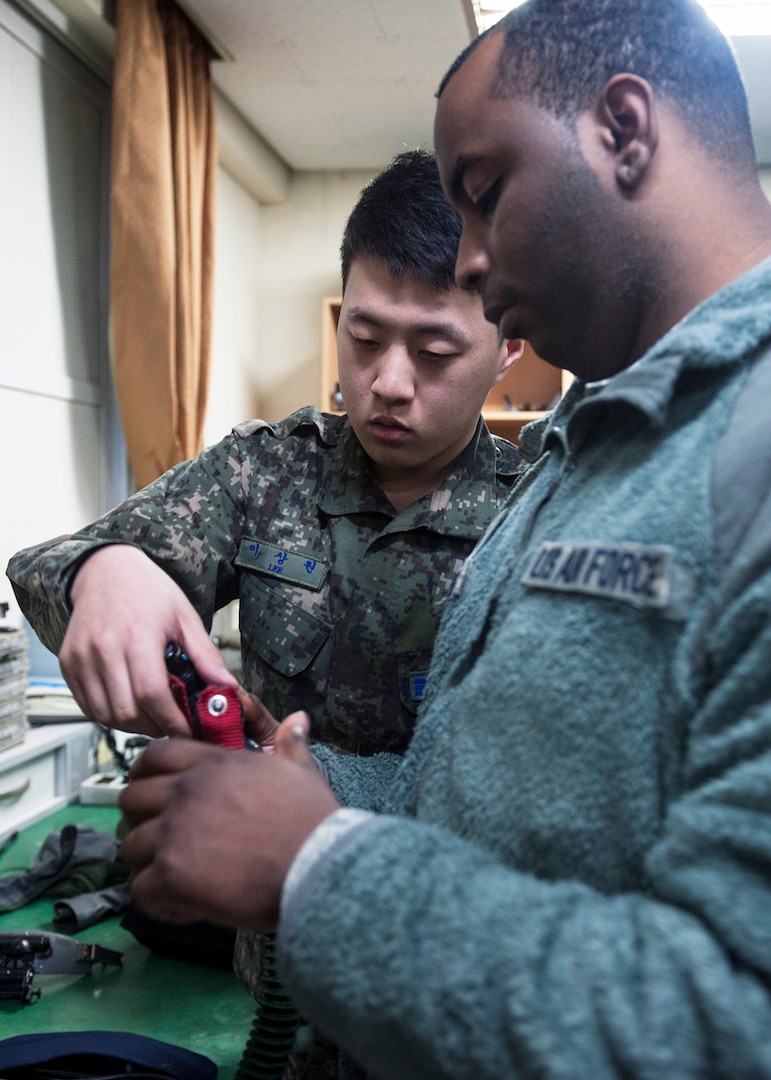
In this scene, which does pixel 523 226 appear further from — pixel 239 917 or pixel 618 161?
pixel 239 917

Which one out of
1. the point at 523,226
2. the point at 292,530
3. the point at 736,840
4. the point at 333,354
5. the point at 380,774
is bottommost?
the point at 380,774

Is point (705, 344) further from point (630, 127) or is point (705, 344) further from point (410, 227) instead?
point (410, 227)

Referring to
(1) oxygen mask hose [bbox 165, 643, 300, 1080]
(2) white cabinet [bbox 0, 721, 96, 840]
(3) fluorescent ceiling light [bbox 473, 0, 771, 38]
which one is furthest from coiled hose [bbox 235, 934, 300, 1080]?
(3) fluorescent ceiling light [bbox 473, 0, 771, 38]

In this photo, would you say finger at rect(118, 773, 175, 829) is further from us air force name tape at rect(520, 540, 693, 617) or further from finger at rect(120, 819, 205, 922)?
us air force name tape at rect(520, 540, 693, 617)

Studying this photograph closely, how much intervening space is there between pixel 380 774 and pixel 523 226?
0.59 metres

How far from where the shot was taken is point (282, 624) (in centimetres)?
116

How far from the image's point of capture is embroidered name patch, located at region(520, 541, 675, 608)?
0.45 metres

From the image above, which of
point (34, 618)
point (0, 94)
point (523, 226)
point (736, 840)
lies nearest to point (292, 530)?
point (34, 618)

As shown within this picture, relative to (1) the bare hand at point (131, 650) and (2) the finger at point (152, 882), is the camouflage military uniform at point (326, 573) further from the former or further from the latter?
(2) the finger at point (152, 882)

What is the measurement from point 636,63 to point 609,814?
1.71 ft

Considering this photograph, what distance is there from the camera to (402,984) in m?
0.40

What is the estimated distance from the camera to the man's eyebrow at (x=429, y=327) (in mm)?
1076

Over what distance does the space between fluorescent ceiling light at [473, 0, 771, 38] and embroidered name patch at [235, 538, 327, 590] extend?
1944 millimetres

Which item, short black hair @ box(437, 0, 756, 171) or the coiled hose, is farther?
the coiled hose
